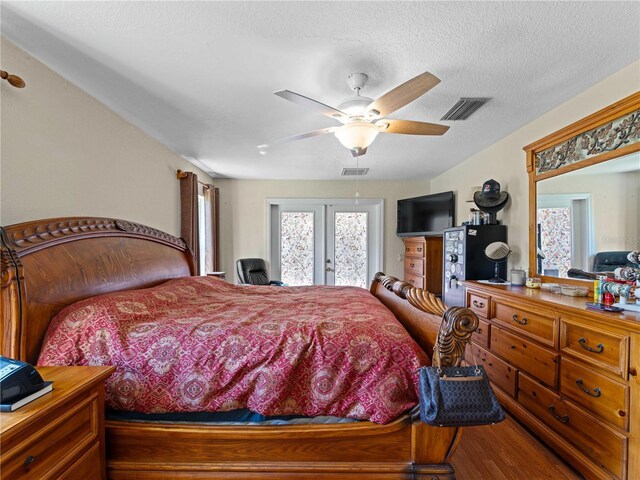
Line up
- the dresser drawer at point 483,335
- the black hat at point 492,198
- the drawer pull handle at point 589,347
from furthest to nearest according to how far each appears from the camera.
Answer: the black hat at point 492,198 → the dresser drawer at point 483,335 → the drawer pull handle at point 589,347

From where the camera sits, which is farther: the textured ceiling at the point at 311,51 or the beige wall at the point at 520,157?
the beige wall at the point at 520,157

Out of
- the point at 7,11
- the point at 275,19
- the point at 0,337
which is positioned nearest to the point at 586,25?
the point at 275,19

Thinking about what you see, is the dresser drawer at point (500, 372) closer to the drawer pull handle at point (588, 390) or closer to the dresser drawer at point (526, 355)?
the dresser drawer at point (526, 355)

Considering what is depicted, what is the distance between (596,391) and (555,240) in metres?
1.29

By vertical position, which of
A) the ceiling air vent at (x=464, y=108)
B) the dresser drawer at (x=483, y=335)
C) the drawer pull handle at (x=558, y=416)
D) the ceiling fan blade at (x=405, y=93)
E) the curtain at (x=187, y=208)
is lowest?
the drawer pull handle at (x=558, y=416)

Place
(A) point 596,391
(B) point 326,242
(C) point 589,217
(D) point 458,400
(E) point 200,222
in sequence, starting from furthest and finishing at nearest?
(B) point 326,242
(E) point 200,222
(C) point 589,217
(A) point 596,391
(D) point 458,400

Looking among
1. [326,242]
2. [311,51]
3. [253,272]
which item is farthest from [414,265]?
[311,51]

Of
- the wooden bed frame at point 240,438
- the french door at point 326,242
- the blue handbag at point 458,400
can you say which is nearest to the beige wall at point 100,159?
the wooden bed frame at point 240,438

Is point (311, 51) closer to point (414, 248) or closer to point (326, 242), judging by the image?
point (414, 248)

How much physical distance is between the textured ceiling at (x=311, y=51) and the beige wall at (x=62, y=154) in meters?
0.13

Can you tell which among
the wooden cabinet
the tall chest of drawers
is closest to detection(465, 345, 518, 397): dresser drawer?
the tall chest of drawers

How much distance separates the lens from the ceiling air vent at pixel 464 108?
2.33 m

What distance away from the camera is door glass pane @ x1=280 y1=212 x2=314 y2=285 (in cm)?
543

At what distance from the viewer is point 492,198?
313cm
